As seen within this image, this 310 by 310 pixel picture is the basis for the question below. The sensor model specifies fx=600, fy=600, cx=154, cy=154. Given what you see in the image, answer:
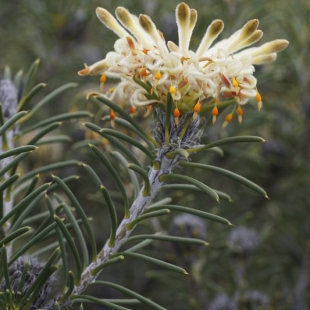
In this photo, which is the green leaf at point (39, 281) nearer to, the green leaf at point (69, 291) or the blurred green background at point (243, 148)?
the green leaf at point (69, 291)

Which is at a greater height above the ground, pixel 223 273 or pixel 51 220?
pixel 51 220

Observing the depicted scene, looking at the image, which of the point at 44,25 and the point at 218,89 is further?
the point at 44,25

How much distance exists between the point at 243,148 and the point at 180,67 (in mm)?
1036

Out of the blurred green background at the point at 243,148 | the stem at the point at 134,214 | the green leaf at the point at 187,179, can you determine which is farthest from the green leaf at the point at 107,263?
the blurred green background at the point at 243,148

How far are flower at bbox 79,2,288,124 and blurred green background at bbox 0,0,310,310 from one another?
0.79 m

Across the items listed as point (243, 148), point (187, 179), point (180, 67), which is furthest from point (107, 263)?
point (243, 148)

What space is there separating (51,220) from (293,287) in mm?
1091

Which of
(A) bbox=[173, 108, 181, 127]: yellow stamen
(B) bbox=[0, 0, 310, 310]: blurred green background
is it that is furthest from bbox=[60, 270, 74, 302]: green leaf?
(B) bbox=[0, 0, 310, 310]: blurred green background

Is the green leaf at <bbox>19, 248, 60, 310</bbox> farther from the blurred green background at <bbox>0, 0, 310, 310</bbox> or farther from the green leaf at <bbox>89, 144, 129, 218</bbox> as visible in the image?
the blurred green background at <bbox>0, 0, 310, 310</bbox>

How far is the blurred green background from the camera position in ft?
5.45

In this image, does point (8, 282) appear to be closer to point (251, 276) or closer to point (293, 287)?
point (251, 276)

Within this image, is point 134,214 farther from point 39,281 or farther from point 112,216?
point 39,281

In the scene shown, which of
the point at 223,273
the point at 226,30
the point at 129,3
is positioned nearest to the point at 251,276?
the point at 223,273

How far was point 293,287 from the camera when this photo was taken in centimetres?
172
